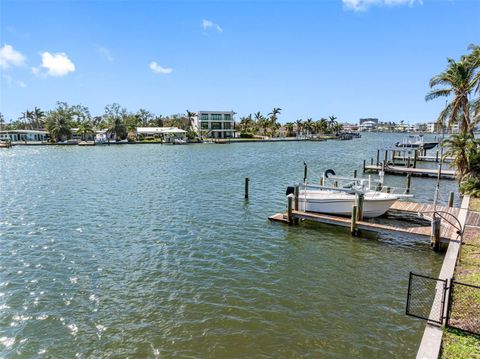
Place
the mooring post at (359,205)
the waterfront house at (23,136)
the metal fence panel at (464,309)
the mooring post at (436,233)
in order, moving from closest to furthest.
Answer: the metal fence panel at (464,309), the mooring post at (436,233), the mooring post at (359,205), the waterfront house at (23,136)

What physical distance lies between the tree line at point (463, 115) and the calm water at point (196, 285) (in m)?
14.4

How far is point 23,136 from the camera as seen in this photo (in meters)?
122

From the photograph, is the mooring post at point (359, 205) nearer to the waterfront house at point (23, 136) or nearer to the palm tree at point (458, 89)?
the palm tree at point (458, 89)

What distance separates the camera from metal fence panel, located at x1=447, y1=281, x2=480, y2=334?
30.6 feet

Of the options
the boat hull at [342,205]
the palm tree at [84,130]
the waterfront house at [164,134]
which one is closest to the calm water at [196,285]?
the boat hull at [342,205]

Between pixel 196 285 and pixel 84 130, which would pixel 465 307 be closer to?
pixel 196 285

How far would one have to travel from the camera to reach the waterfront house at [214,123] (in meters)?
146

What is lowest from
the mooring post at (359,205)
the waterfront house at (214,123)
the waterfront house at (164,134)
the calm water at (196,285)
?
the calm water at (196,285)

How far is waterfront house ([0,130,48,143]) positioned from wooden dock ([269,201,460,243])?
4759 inches

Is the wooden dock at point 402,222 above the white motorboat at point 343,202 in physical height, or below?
below

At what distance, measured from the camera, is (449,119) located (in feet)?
117

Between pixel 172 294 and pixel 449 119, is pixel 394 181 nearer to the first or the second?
pixel 449 119

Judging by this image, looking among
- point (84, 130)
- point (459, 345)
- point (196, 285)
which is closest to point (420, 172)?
point (196, 285)

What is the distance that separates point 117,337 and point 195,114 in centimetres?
14605
